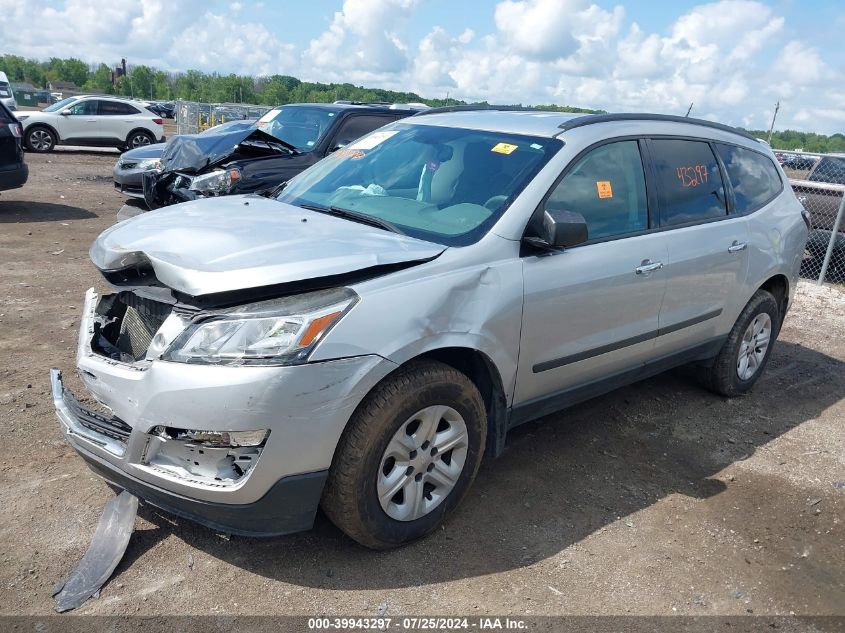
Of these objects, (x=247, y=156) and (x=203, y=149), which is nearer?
(x=203, y=149)

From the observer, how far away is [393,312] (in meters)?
2.91

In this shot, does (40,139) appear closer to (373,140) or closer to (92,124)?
(92,124)

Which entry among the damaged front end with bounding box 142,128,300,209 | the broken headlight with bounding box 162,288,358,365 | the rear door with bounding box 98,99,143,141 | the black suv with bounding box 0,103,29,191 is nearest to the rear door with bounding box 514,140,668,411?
the broken headlight with bounding box 162,288,358,365

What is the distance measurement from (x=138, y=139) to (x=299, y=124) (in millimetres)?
12524

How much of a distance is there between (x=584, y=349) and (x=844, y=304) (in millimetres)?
6452

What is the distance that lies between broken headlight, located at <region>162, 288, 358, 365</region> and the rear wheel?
18629mm

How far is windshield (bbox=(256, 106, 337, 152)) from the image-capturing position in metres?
8.85

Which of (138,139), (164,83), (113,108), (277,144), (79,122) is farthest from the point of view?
(164,83)

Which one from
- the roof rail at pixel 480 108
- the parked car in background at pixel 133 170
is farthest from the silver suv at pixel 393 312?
the parked car in background at pixel 133 170

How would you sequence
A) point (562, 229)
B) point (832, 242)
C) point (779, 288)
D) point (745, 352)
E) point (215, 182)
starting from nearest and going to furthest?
point (562, 229), point (745, 352), point (779, 288), point (215, 182), point (832, 242)

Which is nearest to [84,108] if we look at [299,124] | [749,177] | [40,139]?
[40,139]

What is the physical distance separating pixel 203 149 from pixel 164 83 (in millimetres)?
105586

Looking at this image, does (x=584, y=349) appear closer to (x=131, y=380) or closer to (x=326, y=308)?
(x=326, y=308)

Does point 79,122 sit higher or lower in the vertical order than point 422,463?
lower
